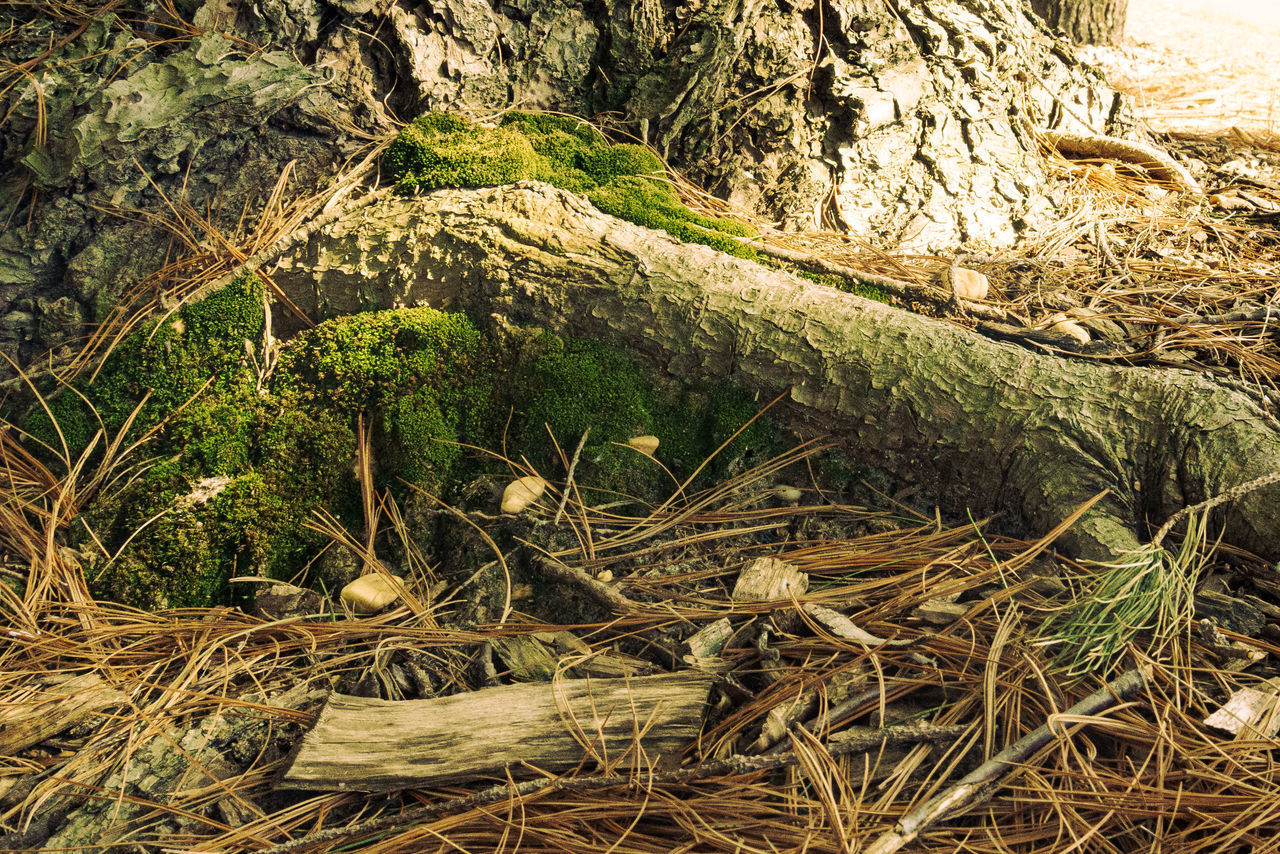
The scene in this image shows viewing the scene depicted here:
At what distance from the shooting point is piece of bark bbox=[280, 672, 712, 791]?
1.72 meters

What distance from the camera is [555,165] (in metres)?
2.99

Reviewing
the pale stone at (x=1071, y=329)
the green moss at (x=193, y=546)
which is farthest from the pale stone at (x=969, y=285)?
the green moss at (x=193, y=546)

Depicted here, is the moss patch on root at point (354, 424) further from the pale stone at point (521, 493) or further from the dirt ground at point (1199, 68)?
the dirt ground at point (1199, 68)

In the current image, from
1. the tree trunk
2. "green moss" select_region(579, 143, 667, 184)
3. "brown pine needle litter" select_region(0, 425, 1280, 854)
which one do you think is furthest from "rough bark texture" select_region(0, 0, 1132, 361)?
the tree trunk

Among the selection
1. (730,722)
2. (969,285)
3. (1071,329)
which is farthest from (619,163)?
(730,722)

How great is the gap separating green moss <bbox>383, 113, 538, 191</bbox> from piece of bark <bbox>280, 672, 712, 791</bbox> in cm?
182

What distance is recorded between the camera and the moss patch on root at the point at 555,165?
9.32ft

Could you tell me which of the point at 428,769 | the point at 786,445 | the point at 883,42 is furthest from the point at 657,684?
the point at 883,42

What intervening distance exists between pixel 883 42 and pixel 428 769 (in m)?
3.34

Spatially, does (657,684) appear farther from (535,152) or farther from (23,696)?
(535,152)

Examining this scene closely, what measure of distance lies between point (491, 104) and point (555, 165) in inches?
17.0

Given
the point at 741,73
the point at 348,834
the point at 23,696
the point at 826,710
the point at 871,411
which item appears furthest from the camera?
the point at 741,73

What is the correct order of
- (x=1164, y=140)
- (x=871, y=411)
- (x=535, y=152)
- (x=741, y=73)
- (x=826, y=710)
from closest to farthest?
(x=826, y=710) < (x=871, y=411) < (x=535, y=152) < (x=741, y=73) < (x=1164, y=140)

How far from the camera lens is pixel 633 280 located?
2.51 meters
